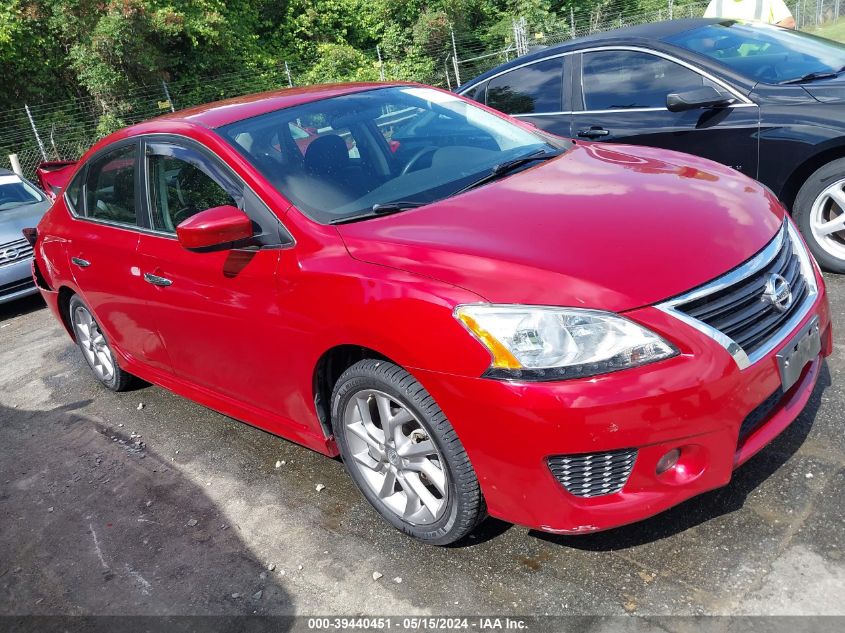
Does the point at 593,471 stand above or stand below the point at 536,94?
below

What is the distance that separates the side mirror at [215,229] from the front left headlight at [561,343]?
115cm

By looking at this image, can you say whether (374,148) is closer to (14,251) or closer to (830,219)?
(830,219)

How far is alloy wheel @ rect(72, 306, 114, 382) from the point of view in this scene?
4797mm

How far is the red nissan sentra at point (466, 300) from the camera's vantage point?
2305 millimetres

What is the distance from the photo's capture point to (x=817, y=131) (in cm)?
445

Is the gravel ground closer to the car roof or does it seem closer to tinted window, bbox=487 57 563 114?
the car roof

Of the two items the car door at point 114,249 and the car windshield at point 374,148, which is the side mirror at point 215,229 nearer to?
the car windshield at point 374,148

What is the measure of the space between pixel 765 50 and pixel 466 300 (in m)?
3.87

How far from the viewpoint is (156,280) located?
3.63 metres

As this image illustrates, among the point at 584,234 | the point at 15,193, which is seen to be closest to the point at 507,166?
the point at 584,234

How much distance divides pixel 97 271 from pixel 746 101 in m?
3.94

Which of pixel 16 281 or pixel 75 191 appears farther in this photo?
pixel 16 281

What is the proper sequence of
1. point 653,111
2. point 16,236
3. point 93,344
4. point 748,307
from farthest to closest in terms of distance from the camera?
point 16,236, point 653,111, point 93,344, point 748,307

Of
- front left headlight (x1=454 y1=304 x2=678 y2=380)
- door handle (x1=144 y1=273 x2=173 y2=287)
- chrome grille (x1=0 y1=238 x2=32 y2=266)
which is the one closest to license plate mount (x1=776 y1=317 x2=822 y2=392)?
front left headlight (x1=454 y1=304 x2=678 y2=380)
